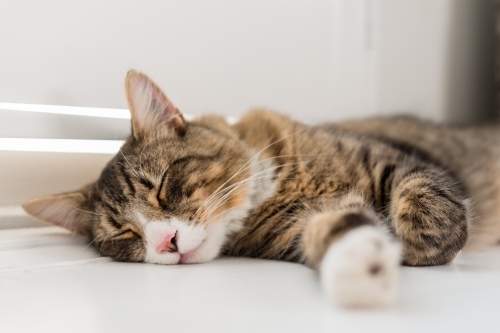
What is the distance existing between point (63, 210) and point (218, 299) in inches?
32.2

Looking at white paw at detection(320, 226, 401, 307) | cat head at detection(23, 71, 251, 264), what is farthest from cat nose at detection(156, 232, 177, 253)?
white paw at detection(320, 226, 401, 307)

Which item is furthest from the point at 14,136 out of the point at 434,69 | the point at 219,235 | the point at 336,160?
the point at 434,69

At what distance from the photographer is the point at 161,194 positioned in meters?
1.18

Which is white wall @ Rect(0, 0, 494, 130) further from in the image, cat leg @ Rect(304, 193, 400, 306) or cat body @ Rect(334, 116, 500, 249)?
cat leg @ Rect(304, 193, 400, 306)

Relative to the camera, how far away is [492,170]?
1704 millimetres

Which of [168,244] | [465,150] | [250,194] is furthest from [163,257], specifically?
[465,150]

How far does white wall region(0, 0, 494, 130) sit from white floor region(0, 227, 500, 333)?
76 centimetres

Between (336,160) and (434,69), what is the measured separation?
5.77 ft

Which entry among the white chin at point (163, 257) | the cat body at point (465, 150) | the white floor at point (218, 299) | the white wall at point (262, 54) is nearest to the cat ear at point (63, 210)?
the white floor at point (218, 299)

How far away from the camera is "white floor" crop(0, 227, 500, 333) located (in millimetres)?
693

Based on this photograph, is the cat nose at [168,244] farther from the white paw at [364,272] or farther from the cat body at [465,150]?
the cat body at [465,150]

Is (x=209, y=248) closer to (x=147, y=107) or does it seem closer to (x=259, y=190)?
(x=259, y=190)

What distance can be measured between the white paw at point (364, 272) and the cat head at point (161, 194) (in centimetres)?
48

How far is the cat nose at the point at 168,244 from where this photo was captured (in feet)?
3.64
